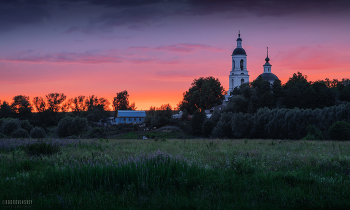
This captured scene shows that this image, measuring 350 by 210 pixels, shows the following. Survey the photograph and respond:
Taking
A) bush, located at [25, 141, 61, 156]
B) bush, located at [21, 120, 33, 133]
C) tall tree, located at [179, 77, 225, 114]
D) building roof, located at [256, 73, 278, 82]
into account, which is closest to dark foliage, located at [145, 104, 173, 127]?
tall tree, located at [179, 77, 225, 114]

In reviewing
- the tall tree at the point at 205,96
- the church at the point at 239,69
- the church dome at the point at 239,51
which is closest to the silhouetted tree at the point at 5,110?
the tall tree at the point at 205,96

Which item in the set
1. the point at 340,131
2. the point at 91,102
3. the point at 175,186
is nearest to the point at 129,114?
the point at 91,102

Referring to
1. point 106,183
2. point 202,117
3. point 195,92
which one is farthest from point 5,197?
point 195,92

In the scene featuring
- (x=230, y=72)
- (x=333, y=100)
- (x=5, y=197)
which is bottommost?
(x=5, y=197)

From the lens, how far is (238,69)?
13388cm

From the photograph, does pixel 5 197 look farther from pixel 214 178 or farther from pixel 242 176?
pixel 242 176

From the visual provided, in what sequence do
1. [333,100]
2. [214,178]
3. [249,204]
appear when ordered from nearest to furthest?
[249,204]
[214,178]
[333,100]

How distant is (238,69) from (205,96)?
27.9 m

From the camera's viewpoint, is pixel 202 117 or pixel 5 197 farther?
pixel 202 117

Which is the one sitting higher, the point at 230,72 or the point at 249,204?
the point at 230,72

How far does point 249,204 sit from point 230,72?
132083mm

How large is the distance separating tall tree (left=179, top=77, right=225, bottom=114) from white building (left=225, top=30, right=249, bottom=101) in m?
16.3

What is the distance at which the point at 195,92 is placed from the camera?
11744 cm

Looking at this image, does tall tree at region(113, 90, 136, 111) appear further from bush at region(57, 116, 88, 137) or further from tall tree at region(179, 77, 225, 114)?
bush at region(57, 116, 88, 137)
